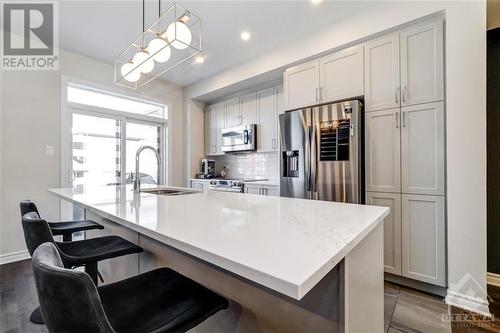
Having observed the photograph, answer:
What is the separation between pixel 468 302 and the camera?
1.88 metres

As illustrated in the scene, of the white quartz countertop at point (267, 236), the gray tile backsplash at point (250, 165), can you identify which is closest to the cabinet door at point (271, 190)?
the gray tile backsplash at point (250, 165)

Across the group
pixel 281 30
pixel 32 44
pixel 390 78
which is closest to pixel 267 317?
pixel 390 78

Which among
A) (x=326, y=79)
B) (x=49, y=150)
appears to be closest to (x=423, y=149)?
(x=326, y=79)

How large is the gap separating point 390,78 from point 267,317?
238 cm

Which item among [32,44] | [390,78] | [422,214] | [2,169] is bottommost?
[422,214]

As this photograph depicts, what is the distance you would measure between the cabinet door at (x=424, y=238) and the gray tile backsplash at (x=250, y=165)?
2.09m

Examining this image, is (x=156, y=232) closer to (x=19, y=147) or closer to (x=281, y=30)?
(x=281, y=30)

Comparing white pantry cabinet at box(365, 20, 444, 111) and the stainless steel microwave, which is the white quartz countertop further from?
the stainless steel microwave

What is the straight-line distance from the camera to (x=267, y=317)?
2.93 feet

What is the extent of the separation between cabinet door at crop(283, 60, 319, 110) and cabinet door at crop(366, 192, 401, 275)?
1300 millimetres

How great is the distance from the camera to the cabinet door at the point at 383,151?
2295 millimetres

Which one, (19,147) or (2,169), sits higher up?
(19,147)

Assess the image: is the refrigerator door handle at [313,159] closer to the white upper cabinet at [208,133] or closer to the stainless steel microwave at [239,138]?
the stainless steel microwave at [239,138]

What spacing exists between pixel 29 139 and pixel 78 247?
251 centimetres
